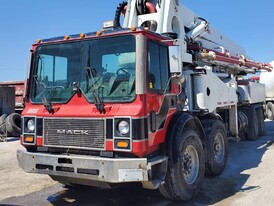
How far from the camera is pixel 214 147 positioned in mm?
6715

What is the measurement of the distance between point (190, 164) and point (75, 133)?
6.73ft

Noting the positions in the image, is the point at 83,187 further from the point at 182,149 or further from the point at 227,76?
the point at 227,76

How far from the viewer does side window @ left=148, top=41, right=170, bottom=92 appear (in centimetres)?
473

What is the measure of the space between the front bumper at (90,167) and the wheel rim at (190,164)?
1.25m

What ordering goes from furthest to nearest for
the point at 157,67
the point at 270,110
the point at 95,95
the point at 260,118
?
the point at 270,110 → the point at 260,118 → the point at 157,67 → the point at 95,95

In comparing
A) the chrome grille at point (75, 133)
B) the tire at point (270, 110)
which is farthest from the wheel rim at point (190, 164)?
the tire at point (270, 110)

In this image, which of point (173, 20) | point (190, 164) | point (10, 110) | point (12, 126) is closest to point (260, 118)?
point (173, 20)

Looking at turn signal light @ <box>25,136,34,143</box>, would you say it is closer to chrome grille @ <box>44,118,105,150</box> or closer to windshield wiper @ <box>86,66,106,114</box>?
chrome grille @ <box>44,118,105,150</box>

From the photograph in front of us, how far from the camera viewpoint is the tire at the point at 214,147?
6.43 meters

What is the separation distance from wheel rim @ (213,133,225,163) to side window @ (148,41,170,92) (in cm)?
237

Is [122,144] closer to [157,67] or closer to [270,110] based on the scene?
[157,67]

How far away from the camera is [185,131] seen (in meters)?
5.32

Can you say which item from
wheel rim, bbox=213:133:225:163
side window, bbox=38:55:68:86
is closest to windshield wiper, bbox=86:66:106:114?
side window, bbox=38:55:68:86

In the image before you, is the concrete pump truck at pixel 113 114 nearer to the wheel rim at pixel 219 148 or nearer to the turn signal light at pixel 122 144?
the turn signal light at pixel 122 144
